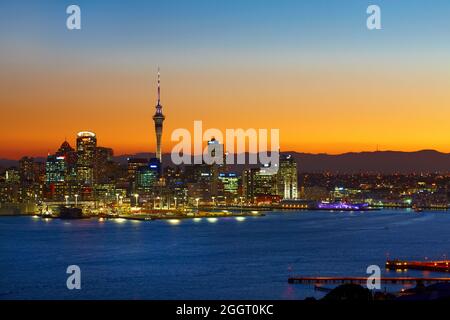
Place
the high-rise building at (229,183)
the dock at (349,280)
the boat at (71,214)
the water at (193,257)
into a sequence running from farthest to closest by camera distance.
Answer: the high-rise building at (229,183)
the boat at (71,214)
the dock at (349,280)
the water at (193,257)

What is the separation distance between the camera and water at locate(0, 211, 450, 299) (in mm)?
19266

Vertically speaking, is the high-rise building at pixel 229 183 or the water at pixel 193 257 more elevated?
the high-rise building at pixel 229 183

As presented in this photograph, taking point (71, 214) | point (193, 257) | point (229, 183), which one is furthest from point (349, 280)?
point (229, 183)

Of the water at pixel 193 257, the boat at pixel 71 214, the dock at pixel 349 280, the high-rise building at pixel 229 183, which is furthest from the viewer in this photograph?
the high-rise building at pixel 229 183

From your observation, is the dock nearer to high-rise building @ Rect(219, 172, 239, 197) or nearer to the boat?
the boat

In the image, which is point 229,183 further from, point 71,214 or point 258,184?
point 71,214

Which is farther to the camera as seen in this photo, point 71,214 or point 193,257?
point 71,214

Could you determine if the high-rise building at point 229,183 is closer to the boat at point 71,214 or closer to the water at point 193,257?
the boat at point 71,214

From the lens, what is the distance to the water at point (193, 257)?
63.2 ft

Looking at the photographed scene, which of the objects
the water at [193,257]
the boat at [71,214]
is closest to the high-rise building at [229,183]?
the boat at [71,214]

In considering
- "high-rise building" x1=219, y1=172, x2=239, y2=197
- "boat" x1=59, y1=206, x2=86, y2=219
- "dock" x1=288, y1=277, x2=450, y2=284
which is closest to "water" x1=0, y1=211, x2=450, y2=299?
"dock" x1=288, y1=277, x2=450, y2=284

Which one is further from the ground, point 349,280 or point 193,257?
point 349,280

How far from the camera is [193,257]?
1089 inches
